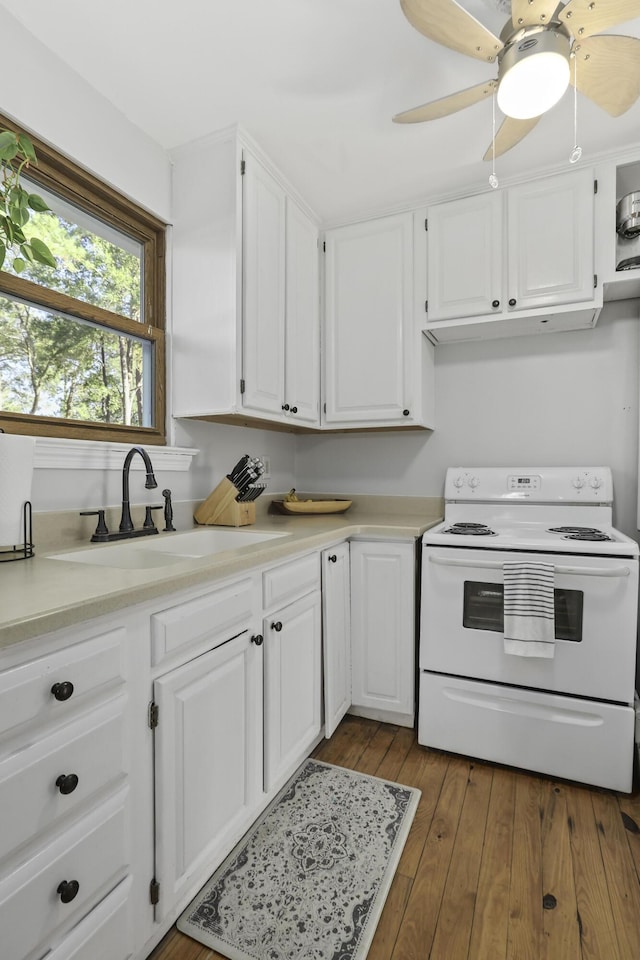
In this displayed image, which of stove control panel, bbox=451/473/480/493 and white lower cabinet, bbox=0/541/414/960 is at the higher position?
stove control panel, bbox=451/473/480/493

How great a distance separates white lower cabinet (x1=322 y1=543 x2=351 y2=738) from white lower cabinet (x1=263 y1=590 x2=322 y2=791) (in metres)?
0.04

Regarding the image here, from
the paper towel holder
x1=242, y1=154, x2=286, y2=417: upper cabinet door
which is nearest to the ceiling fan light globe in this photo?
x1=242, y1=154, x2=286, y2=417: upper cabinet door

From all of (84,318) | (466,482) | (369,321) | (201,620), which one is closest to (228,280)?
(84,318)

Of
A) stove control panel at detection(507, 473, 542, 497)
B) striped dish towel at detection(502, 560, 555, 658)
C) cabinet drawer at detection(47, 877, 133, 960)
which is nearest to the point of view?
cabinet drawer at detection(47, 877, 133, 960)

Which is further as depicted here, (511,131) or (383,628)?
(383,628)

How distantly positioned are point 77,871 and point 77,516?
3.36ft

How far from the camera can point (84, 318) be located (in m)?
1.66

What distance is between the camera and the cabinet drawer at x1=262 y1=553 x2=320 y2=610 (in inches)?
58.6

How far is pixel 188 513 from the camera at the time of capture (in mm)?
2074

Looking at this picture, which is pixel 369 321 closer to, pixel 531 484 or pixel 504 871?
pixel 531 484

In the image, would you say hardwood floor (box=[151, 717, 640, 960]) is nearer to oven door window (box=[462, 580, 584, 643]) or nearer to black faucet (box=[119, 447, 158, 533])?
oven door window (box=[462, 580, 584, 643])

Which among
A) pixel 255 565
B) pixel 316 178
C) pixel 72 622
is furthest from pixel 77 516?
pixel 316 178

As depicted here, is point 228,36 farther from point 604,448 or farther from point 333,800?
point 333,800

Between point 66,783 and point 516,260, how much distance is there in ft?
7.90
